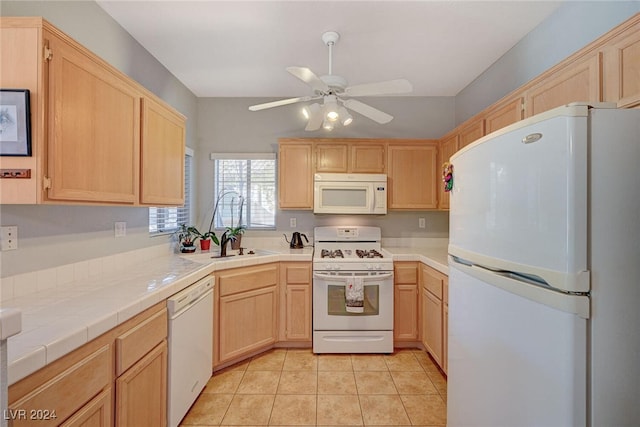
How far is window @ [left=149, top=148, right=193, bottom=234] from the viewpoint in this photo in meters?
2.49

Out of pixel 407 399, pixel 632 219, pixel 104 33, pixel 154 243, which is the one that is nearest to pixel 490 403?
pixel 632 219

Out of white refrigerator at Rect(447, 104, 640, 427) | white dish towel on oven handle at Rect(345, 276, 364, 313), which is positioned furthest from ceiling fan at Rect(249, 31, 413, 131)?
white dish towel on oven handle at Rect(345, 276, 364, 313)

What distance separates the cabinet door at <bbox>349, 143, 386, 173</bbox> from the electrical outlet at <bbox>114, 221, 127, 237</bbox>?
2107 mm

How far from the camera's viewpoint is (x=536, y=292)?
0.91 metres

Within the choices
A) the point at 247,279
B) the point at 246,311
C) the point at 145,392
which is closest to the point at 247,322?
the point at 246,311

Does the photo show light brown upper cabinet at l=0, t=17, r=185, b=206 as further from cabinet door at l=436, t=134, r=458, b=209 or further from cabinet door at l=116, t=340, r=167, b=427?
cabinet door at l=436, t=134, r=458, b=209

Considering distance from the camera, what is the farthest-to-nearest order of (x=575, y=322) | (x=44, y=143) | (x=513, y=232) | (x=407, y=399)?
(x=407, y=399), (x=44, y=143), (x=513, y=232), (x=575, y=322)

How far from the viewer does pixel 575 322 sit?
2.73 ft

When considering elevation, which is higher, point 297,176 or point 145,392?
point 297,176

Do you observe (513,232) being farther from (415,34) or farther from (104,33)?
(104,33)

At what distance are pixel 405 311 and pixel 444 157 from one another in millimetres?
1615

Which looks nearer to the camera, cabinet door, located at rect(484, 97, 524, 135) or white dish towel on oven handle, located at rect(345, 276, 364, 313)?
cabinet door, located at rect(484, 97, 524, 135)

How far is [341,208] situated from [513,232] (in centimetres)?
205

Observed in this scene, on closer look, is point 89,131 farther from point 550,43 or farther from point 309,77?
point 550,43
